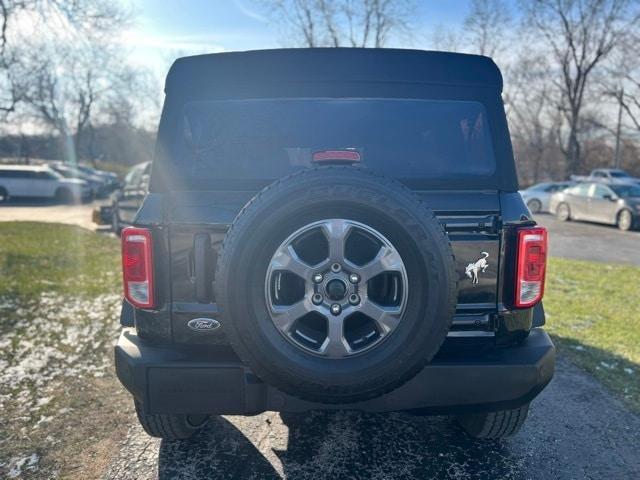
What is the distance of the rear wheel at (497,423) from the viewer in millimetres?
2831

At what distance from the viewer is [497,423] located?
287cm

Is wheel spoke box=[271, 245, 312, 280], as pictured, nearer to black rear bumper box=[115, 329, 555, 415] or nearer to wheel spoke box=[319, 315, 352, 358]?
wheel spoke box=[319, 315, 352, 358]

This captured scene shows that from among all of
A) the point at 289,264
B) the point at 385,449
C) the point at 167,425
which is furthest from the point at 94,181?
the point at 289,264

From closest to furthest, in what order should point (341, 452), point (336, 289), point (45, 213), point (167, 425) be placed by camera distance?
1. point (336, 289)
2. point (167, 425)
3. point (341, 452)
4. point (45, 213)

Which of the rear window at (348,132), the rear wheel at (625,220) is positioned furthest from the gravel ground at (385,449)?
the rear wheel at (625,220)

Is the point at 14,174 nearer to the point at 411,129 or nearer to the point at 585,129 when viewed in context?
the point at 411,129

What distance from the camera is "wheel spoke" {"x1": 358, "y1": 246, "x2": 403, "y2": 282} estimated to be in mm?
2043

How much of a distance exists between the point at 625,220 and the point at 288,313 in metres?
16.1

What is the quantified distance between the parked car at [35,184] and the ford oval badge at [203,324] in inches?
953

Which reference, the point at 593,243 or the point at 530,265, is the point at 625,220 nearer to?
the point at 593,243

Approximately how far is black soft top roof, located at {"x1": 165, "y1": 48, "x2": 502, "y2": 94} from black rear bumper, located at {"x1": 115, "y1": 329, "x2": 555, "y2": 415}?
1.43 m

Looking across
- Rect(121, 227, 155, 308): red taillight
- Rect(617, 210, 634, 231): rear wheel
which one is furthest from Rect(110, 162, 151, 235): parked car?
Rect(617, 210, 634, 231): rear wheel

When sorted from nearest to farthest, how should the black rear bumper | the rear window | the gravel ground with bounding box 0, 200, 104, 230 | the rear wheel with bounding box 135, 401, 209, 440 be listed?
the black rear bumper
the rear window
the rear wheel with bounding box 135, 401, 209, 440
the gravel ground with bounding box 0, 200, 104, 230

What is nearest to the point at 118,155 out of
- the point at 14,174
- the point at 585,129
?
the point at 14,174
